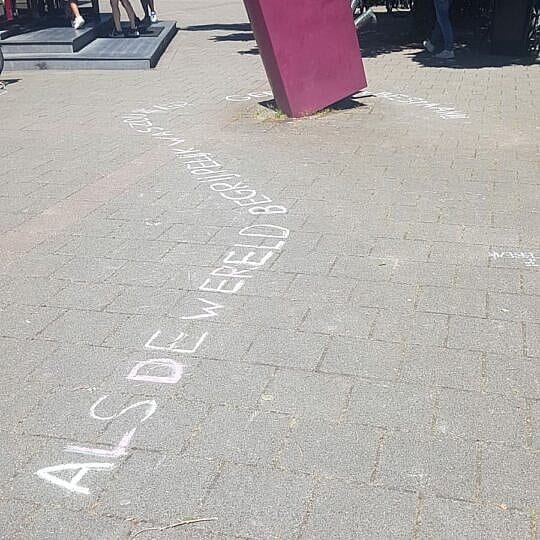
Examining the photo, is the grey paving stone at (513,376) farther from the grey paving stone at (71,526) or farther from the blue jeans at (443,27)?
the blue jeans at (443,27)

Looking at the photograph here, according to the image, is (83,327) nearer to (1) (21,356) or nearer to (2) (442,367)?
(1) (21,356)

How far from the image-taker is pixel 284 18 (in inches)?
313

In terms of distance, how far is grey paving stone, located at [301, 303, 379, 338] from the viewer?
3.92 metres

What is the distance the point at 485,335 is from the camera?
12.6 feet

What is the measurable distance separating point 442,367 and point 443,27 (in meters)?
9.65

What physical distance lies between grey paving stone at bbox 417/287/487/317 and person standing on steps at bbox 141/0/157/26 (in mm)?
13368

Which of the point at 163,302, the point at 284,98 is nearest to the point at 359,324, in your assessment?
the point at 163,302

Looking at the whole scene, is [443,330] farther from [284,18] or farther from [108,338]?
[284,18]

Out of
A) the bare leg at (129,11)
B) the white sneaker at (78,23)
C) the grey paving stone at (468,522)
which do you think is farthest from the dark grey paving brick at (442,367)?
the white sneaker at (78,23)

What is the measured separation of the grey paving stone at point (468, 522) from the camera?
2.56m

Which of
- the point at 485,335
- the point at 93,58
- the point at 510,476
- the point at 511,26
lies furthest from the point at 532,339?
the point at 93,58

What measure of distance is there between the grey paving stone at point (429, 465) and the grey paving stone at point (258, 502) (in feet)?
1.11

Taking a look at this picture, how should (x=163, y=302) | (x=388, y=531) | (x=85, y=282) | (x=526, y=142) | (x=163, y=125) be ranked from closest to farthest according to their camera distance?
(x=388, y=531) < (x=163, y=302) < (x=85, y=282) < (x=526, y=142) < (x=163, y=125)

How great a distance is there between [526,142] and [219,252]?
3.97 m
